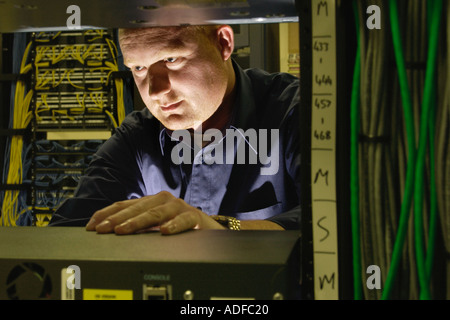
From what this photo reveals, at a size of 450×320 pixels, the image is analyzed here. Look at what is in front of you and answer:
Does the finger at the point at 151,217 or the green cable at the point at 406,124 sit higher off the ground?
the green cable at the point at 406,124

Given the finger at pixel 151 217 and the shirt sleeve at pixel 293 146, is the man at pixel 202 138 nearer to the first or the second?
the shirt sleeve at pixel 293 146

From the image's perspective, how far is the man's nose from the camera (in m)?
1.41

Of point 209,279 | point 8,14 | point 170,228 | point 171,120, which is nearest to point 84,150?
point 171,120

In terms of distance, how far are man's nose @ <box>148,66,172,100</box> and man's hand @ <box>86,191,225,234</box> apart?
2.26ft

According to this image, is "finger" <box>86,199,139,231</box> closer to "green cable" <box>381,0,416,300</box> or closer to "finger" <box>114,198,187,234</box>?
"finger" <box>114,198,187,234</box>

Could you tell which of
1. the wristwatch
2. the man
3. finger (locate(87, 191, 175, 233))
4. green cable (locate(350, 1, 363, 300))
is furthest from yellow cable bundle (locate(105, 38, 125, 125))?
green cable (locate(350, 1, 363, 300))

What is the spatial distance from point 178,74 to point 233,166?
332mm

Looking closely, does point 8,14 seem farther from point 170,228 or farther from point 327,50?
point 327,50

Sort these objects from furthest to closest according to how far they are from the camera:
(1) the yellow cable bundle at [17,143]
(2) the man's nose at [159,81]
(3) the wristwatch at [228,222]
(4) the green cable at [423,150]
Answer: (1) the yellow cable bundle at [17,143] → (2) the man's nose at [159,81] → (3) the wristwatch at [228,222] → (4) the green cable at [423,150]

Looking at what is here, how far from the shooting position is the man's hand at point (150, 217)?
0.65 meters

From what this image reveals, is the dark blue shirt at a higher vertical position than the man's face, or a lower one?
lower

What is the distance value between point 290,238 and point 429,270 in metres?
0.18
